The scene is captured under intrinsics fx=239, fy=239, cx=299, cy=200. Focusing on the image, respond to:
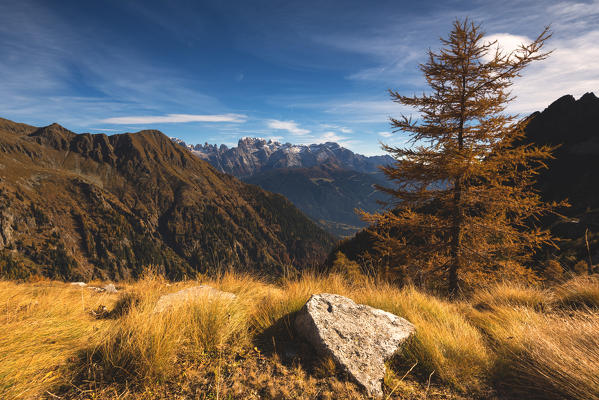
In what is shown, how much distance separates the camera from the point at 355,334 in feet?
11.1

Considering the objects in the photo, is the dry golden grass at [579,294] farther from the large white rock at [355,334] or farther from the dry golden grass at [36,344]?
the dry golden grass at [36,344]

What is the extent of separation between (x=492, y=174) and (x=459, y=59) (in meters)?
4.54

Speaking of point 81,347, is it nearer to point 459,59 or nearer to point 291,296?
point 291,296

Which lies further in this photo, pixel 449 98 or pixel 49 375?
pixel 449 98

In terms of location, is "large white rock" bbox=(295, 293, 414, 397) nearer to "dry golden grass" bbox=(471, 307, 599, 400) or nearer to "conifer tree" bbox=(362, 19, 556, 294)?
"dry golden grass" bbox=(471, 307, 599, 400)

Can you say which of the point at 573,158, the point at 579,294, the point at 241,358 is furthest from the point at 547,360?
the point at 573,158

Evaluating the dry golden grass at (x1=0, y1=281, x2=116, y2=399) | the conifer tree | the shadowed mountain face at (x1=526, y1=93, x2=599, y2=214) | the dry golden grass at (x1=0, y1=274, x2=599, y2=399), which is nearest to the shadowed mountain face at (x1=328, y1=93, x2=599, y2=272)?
the shadowed mountain face at (x1=526, y1=93, x2=599, y2=214)

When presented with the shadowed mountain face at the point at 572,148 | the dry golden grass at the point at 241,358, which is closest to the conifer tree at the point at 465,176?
the dry golden grass at the point at 241,358

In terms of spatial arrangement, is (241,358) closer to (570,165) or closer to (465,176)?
(465,176)

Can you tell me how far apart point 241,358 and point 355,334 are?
1583 millimetres

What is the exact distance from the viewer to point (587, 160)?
261 ft

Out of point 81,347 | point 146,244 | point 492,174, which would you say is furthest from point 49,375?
point 146,244

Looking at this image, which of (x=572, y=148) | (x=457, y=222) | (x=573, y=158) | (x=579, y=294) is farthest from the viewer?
(x=572, y=148)

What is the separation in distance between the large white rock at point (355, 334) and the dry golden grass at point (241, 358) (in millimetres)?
150
